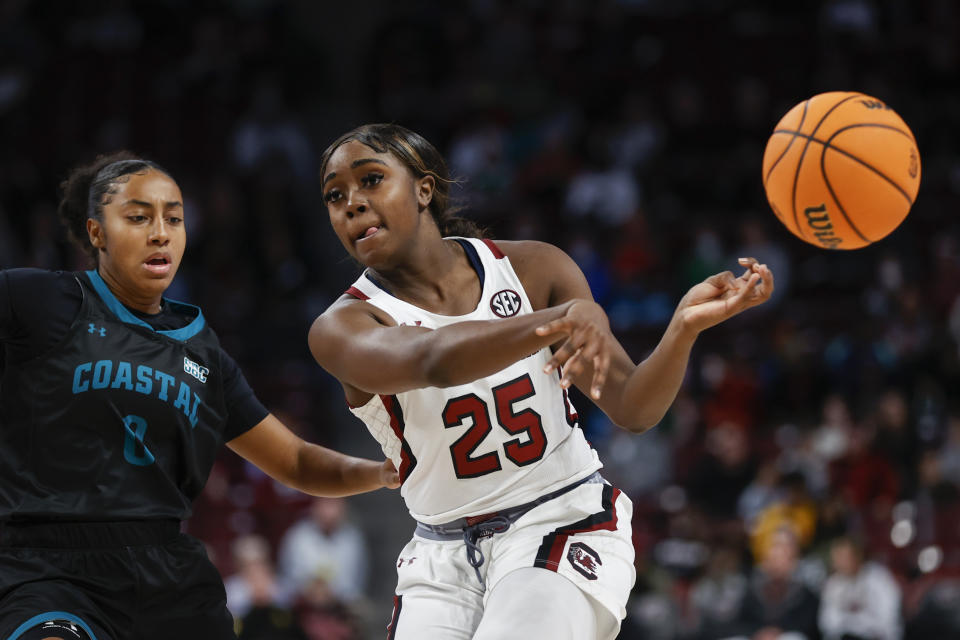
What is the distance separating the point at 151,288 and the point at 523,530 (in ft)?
5.48

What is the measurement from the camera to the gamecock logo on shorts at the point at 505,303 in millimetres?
4227

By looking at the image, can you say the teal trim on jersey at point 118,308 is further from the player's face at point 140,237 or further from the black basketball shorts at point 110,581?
the black basketball shorts at point 110,581

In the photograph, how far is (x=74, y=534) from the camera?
405cm

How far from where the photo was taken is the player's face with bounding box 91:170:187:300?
4.36 metres

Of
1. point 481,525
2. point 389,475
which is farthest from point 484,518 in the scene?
point 389,475

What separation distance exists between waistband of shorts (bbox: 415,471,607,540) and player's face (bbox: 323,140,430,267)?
3.21 ft

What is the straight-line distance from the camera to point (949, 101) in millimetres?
14539

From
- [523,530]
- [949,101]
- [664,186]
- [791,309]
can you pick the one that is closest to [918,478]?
[791,309]

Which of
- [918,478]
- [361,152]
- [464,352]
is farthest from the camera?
[918,478]

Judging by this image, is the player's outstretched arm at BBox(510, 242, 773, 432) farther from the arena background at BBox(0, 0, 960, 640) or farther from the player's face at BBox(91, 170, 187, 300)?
the arena background at BBox(0, 0, 960, 640)

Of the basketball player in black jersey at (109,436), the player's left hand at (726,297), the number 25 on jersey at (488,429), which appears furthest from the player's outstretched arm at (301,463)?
the player's left hand at (726,297)

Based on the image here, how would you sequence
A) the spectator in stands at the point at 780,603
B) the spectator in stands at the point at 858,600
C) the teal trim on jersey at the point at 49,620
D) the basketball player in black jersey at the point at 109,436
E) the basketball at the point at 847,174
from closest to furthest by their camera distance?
1. the teal trim on jersey at the point at 49,620
2. the basketball player in black jersey at the point at 109,436
3. the basketball at the point at 847,174
4. the spectator in stands at the point at 858,600
5. the spectator in stands at the point at 780,603

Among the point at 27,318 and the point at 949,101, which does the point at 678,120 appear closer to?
the point at 949,101

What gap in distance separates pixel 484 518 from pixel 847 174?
188 centimetres
